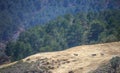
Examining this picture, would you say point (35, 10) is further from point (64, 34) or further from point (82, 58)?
point (82, 58)

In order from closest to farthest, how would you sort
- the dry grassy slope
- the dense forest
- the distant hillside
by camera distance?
the dry grassy slope → the dense forest → the distant hillside

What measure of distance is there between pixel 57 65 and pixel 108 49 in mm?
7845

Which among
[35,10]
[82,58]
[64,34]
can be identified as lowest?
[64,34]

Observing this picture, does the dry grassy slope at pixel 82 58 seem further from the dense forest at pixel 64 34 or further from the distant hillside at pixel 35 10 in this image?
the distant hillside at pixel 35 10

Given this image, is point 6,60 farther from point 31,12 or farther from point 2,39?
point 31,12

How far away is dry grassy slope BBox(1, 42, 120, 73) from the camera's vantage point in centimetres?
3110

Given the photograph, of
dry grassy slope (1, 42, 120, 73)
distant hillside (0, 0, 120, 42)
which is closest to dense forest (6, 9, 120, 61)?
dry grassy slope (1, 42, 120, 73)

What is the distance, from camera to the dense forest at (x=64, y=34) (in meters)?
73.4

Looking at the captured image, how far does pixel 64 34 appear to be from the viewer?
82625 millimetres

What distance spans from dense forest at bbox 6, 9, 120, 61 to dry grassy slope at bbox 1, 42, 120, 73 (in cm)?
2704

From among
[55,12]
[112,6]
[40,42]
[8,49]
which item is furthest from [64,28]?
[55,12]

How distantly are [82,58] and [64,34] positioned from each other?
47571 mm

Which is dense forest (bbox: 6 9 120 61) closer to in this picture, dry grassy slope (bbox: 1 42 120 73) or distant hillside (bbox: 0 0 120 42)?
dry grassy slope (bbox: 1 42 120 73)

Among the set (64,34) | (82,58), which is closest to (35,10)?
(64,34)
